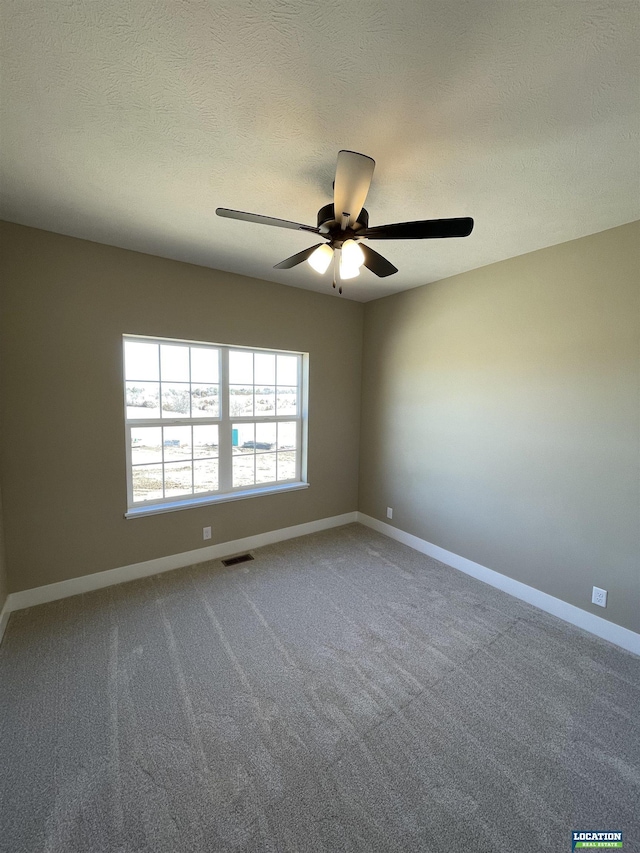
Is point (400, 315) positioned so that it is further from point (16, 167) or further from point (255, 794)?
point (255, 794)

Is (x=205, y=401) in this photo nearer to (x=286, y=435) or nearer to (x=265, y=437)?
(x=265, y=437)

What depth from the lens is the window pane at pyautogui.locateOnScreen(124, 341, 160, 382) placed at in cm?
283

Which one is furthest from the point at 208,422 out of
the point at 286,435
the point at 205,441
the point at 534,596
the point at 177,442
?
the point at 534,596

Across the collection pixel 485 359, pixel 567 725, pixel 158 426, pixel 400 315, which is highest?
pixel 400 315

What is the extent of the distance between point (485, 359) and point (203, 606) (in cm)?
299

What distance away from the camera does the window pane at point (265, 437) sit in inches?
142

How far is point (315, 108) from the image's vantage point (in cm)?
130

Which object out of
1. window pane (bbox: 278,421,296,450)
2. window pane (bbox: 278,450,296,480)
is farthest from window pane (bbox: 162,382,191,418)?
window pane (bbox: 278,450,296,480)

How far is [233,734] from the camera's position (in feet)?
5.16

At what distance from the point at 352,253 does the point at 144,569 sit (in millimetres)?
2912

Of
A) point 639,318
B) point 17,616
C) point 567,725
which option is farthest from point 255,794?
point 639,318

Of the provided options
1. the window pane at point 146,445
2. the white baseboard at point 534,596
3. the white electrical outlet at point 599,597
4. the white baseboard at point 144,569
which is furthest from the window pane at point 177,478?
the white electrical outlet at point 599,597

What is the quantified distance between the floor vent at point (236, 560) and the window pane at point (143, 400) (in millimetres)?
1473

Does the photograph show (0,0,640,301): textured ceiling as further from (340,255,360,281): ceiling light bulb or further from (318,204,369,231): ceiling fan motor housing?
(340,255,360,281): ceiling light bulb
